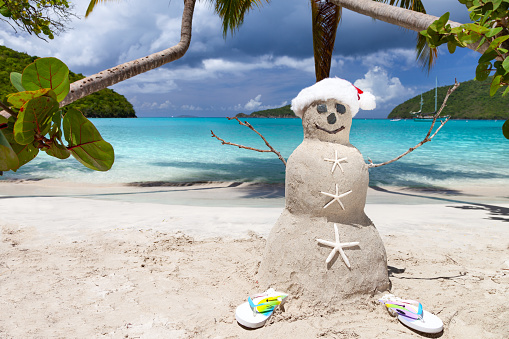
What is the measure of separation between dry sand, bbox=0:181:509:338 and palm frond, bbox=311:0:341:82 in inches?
161

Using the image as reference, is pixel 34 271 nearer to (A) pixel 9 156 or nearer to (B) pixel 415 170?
(A) pixel 9 156

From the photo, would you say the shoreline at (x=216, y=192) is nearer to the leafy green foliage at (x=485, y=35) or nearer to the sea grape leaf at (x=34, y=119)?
the leafy green foliage at (x=485, y=35)

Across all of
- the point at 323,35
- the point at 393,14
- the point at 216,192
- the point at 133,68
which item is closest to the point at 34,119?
the point at 393,14

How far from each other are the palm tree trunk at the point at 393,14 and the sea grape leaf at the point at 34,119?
4347 millimetres

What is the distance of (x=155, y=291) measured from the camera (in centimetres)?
366

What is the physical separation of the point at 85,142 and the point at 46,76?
0.08 meters

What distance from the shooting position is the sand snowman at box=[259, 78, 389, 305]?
3.18 metres

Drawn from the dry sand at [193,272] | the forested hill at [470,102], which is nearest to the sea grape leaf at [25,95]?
the dry sand at [193,272]

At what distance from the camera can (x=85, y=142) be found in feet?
1.37

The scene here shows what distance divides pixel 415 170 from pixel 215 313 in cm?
1588

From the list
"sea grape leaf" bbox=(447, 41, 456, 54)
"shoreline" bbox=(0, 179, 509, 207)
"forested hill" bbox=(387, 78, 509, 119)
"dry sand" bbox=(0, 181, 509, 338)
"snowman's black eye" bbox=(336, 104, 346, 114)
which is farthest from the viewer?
"forested hill" bbox=(387, 78, 509, 119)

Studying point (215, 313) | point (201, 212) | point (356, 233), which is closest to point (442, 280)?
point (356, 233)

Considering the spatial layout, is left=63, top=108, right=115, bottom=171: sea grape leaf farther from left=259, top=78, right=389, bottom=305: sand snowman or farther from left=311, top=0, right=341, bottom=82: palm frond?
left=311, top=0, right=341, bottom=82: palm frond

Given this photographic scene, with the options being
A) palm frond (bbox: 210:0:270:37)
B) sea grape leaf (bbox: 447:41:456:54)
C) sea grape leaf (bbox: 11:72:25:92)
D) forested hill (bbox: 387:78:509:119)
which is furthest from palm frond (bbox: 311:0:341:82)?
forested hill (bbox: 387:78:509:119)
